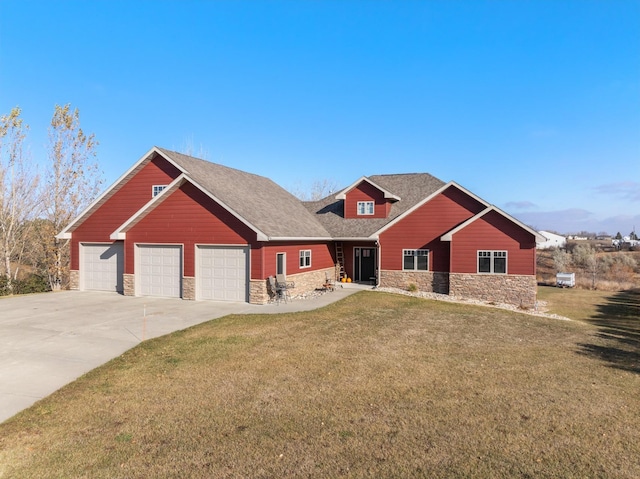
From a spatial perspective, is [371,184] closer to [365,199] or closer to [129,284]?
[365,199]

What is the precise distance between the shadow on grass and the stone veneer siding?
38.7ft

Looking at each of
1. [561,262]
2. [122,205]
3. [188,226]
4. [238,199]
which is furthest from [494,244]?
[561,262]

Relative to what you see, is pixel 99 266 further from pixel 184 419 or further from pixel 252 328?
pixel 184 419

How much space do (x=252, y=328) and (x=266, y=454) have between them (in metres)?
7.52

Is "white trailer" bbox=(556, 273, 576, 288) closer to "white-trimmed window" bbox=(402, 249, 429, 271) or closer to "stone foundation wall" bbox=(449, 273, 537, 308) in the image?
"stone foundation wall" bbox=(449, 273, 537, 308)

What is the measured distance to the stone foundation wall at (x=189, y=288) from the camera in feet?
61.5

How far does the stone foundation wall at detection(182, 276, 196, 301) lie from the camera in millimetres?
18734

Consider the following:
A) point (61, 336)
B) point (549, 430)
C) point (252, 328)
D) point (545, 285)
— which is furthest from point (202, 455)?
point (545, 285)

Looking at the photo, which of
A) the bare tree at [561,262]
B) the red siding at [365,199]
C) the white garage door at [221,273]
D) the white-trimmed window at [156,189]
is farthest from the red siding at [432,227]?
the bare tree at [561,262]

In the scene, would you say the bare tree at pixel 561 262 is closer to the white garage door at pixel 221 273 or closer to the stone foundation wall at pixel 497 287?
the stone foundation wall at pixel 497 287

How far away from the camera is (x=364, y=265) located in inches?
1033

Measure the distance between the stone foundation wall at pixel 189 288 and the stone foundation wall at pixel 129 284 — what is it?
9.85ft

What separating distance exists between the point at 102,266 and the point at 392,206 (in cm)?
1796

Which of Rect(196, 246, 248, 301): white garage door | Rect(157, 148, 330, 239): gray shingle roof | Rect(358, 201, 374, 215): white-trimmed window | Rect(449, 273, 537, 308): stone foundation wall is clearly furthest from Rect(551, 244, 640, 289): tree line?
Rect(196, 246, 248, 301): white garage door
